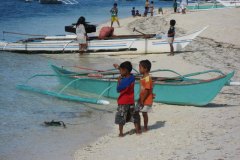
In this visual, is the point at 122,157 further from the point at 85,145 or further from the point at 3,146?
the point at 3,146

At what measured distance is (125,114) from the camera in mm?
8031

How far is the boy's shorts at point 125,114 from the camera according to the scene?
8.01 m

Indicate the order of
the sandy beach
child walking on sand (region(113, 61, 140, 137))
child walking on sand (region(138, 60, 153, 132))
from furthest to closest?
child walking on sand (region(138, 60, 153, 132)) → child walking on sand (region(113, 61, 140, 137)) → the sandy beach

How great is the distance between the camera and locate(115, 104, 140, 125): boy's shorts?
Answer: 801 cm

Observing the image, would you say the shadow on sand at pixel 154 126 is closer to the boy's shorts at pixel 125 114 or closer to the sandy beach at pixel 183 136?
the sandy beach at pixel 183 136

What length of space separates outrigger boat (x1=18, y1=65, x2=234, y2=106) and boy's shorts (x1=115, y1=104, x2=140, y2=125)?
2032 millimetres

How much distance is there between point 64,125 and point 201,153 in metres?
3.50

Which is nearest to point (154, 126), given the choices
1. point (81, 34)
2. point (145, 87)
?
point (145, 87)

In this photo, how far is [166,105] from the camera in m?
10.4

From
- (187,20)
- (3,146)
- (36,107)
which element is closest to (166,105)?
(36,107)

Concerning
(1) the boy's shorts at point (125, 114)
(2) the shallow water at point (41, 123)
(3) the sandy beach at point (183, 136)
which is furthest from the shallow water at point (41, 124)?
(1) the boy's shorts at point (125, 114)

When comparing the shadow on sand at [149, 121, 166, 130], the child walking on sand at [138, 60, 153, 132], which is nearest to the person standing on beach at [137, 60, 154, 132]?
the child walking on sand at [138, 60, 153, 132]

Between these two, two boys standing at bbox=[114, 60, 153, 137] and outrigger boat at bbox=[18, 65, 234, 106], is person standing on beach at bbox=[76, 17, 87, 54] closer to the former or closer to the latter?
outrigger boat at bbox=[18, 65, 234, 106]

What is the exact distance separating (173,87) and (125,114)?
2.34 metres
